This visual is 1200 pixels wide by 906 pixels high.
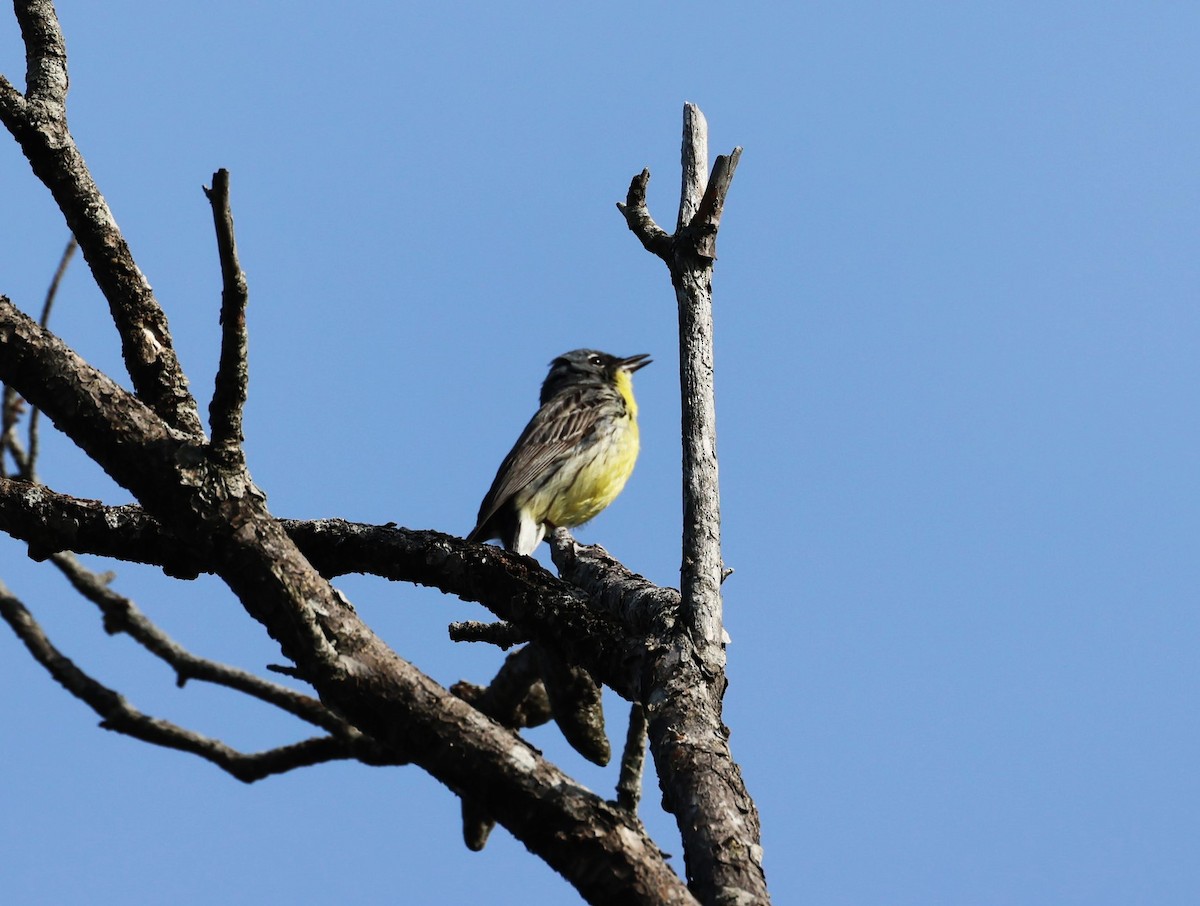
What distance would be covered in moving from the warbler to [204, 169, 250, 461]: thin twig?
6.39m

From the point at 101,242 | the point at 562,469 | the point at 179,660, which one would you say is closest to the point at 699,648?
the point at 101,242

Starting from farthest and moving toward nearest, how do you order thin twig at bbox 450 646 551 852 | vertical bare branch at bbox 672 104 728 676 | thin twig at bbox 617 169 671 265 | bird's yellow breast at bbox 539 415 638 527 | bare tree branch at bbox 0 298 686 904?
1. bird's yellow breast at bbox 539 415 638 527
2. thin twig at bbox 450 646 551 852
3. thin twig at bbox 617 169 671 265
4. vertical bare branch at bbox 672 104 728 676
5. bare tree branch at bbox 0 298 686 904

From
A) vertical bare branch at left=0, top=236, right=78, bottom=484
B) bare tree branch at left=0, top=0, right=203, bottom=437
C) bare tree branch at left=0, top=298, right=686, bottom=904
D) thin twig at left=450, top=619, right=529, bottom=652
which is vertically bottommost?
bare tree branch at left=0, top=298, right=686, bottom=904

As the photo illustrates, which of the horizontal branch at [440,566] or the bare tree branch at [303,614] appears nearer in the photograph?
the bare tree branch at [303,614]

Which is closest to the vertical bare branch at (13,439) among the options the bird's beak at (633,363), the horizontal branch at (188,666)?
the horizontal branch at (188,666)

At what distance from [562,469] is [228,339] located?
275 inches

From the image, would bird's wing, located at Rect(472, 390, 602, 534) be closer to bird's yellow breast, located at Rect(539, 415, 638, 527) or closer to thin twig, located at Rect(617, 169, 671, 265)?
bird's yellow breast, located at Rect(539, 415, 638, 527)

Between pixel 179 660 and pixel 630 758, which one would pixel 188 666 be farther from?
pixel 630 758

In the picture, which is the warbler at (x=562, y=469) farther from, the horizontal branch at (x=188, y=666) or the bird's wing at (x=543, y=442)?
the horizontal branch at (x=188, y=666)

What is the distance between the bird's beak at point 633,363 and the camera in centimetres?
1209

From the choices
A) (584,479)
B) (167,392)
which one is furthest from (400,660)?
(584,479)

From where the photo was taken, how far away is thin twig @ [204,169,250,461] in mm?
2787

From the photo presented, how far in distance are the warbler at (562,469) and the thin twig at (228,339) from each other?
6.39 m

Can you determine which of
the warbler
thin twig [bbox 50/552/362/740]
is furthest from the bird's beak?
thin twig [bbox 50/552/362/740]
